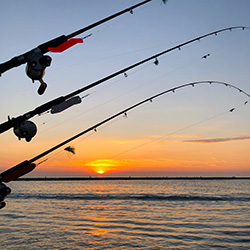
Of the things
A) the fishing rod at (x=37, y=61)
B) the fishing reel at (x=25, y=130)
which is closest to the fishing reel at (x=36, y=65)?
the fishing rod at (x=37, y=61)

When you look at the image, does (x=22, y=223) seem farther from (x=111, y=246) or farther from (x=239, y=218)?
(x=239, y=218)

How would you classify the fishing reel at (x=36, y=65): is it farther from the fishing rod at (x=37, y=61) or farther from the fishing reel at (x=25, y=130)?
the fishing reel at (x=25, y=130)

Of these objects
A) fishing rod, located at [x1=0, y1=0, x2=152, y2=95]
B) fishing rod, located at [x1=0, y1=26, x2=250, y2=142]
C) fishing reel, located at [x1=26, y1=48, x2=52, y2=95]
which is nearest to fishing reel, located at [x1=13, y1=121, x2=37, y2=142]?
fishing rod, located at [x1=0, y1=26, x2=250, y2=142]

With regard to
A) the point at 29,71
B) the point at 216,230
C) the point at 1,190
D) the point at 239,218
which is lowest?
the point at 239,218

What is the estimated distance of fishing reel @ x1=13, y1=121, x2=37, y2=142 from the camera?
456cm

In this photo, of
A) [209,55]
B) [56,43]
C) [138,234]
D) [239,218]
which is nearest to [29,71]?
[56,43]

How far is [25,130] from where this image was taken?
456 cm

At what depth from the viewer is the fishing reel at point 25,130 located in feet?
15.0

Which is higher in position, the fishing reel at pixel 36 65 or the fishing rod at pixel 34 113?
the fishing reel at pixel 36 65

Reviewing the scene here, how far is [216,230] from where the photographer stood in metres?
20.7

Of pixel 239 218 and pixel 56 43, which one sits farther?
pixel 239 218

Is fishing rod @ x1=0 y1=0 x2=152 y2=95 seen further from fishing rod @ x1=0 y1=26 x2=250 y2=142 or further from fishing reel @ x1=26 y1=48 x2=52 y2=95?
fishing rod @ x1=0 y1=26 x2=250 y2=142

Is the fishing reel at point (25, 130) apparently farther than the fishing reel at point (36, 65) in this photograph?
Yes

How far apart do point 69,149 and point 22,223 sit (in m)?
19.7
